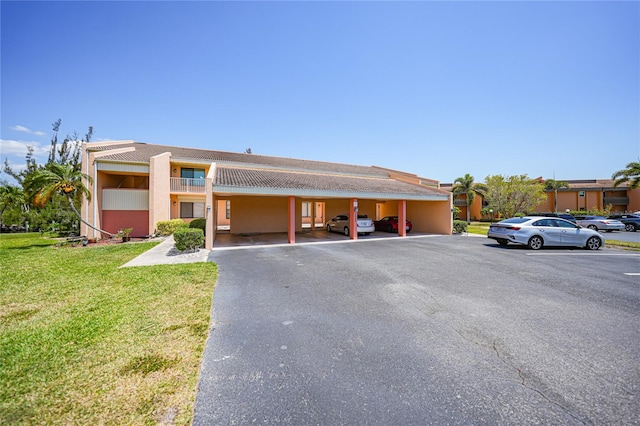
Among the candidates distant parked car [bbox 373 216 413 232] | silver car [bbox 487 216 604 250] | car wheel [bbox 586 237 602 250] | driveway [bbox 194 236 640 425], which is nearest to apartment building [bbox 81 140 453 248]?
distant parked car [bbox 373 216 413 232]

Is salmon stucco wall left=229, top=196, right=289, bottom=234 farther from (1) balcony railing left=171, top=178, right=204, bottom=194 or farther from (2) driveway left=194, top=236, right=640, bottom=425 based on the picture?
(2) driveway left=194, top=236, right=640, bottom=425

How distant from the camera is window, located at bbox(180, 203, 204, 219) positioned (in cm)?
2208

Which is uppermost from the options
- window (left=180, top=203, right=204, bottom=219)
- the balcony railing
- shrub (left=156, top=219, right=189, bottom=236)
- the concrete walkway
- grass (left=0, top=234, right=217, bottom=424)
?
the balcony railing

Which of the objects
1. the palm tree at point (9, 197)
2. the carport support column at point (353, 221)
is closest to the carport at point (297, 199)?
the carport support column at point (353, 221)

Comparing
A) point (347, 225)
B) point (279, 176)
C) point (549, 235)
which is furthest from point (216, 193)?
point (549, 235)

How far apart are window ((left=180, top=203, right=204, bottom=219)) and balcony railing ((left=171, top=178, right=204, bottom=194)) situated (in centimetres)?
254

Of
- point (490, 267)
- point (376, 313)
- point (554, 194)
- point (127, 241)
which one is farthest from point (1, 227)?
point (554, 194)

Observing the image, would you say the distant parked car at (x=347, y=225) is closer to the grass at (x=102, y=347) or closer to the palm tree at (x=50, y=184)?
the grass at (x=102, y=347)

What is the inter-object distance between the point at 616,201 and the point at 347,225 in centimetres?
4226

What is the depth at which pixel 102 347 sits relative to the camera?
3641 millimetres

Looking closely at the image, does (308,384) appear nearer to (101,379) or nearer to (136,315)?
(101,379)

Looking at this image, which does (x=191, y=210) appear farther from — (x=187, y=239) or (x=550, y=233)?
(x=550, y=233)

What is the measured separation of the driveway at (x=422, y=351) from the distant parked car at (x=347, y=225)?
10.4 m

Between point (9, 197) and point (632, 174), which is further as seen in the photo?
point (632, 174)
